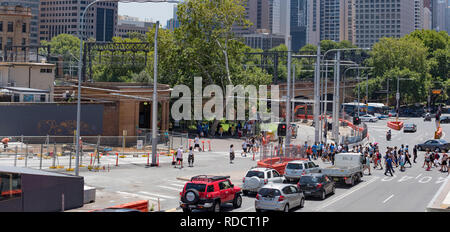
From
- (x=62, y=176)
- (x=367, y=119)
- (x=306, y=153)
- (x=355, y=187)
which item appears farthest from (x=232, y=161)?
(x=367, y=119)

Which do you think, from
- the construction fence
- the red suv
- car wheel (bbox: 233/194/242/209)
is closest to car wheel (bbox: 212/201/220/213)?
the red suv

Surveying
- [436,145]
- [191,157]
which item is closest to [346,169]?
[191,157]

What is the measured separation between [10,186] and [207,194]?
761 centimetres

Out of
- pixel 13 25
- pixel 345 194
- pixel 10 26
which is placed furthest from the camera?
pixel 13 25

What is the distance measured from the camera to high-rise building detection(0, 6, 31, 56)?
109438 mm

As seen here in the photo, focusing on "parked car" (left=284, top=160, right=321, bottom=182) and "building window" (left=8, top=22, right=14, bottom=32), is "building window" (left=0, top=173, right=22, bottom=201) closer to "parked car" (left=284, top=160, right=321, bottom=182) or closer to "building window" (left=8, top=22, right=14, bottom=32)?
"parked car" (left=284, top=160, right=321, bottom=182)

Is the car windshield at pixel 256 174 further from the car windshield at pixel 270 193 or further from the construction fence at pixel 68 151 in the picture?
the construction fence at pixel 68 151

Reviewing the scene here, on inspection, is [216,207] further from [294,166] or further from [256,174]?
[294,166]

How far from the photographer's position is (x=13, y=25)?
111 m

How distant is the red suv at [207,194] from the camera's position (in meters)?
20.8

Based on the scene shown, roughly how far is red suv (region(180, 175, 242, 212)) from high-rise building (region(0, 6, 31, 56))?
323ft

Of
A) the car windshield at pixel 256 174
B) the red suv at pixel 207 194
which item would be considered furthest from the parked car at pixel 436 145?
the red suv at pixel 207 194

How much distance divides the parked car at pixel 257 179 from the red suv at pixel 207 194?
3170mm

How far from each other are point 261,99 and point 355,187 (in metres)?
32.3
